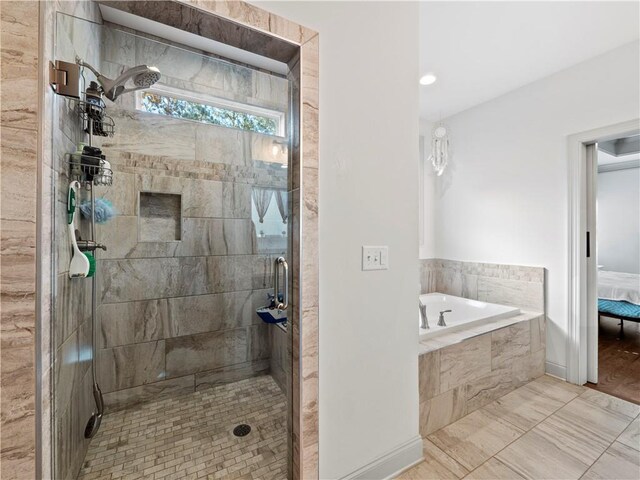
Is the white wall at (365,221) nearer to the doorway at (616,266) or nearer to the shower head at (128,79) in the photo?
the shower head at (128,79)

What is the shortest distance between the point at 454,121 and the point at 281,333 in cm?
326

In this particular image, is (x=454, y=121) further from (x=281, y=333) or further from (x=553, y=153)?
(x=281, y=333)

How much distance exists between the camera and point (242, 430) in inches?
68.1

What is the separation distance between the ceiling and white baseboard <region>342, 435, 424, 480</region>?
2.67 metres

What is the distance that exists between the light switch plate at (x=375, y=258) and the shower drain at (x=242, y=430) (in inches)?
49.7

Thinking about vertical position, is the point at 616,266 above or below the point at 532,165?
below

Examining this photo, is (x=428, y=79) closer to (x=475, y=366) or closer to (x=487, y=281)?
(x=487, y=281)

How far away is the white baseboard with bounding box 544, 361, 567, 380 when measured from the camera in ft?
8.13

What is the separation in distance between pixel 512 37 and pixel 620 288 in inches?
131

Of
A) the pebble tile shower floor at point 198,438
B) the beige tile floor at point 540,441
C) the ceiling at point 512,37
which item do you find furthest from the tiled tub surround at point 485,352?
the ceiling at point 512,37

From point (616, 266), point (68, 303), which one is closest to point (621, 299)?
point (616, 266)

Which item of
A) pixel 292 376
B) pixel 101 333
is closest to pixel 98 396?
pixel 101 333

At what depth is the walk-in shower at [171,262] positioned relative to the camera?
1358 millimetres

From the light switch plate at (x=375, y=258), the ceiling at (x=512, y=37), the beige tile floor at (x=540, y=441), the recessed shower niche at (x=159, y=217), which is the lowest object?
the beige tile floor at (x=540, y=441)
